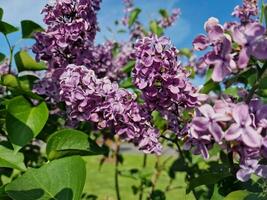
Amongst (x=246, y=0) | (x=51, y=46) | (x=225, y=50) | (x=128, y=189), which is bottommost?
(x=128, y=189)

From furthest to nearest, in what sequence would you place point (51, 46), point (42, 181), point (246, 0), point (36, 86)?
point (246, 0), point (36, 86), point (51, 46), point (42, 181)

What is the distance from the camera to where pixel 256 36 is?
1229 millimetres

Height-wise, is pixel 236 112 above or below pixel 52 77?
below

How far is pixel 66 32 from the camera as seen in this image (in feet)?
7.41

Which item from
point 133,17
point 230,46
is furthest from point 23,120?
point 133,17

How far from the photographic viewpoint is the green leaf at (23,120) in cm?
196

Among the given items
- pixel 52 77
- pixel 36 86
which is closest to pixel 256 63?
pixel 52 77

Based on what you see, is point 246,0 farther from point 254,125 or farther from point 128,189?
point 128,189

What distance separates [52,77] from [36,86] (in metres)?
0.21

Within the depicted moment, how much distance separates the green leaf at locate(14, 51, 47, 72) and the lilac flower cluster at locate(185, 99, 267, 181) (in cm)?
118

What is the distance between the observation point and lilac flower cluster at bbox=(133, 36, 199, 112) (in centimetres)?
174

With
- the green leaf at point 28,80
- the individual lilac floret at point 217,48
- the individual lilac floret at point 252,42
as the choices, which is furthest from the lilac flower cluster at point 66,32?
the individual lilac floret at point 252,42

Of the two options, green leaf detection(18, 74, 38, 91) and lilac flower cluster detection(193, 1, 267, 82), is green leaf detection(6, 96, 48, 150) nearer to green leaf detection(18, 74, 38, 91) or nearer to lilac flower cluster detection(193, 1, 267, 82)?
green leaf detection(18, 74, 38, 91)

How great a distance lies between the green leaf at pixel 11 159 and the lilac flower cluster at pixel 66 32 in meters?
0.49
